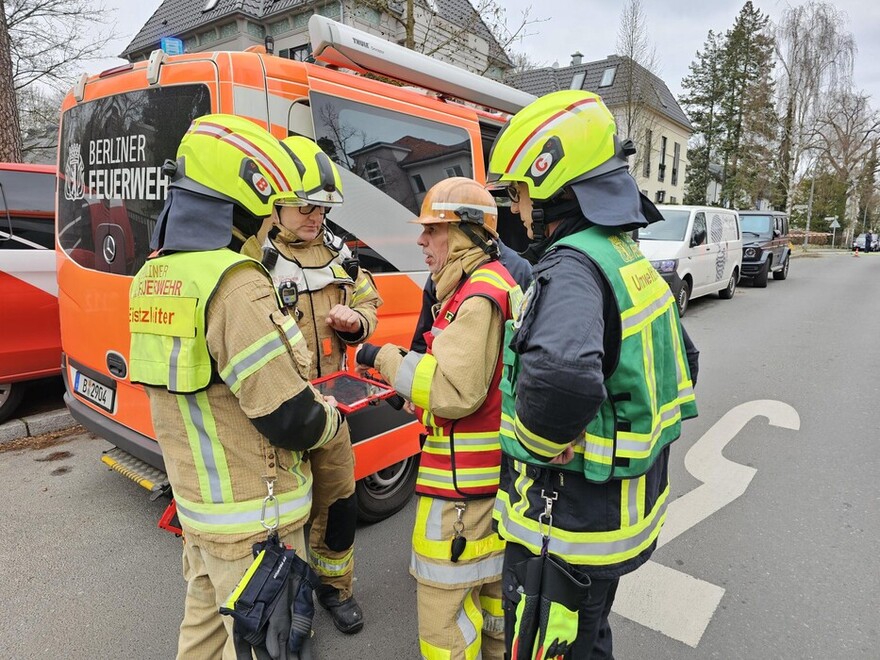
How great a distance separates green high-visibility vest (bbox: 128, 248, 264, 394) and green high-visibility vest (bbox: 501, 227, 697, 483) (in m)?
0.85

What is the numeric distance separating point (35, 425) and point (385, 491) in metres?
3.27

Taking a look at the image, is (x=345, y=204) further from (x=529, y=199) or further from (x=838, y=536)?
(x=838, y=536)

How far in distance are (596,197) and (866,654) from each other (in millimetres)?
2480

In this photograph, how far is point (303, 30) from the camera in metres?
19.2

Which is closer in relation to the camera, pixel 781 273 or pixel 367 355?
pixel 367 355

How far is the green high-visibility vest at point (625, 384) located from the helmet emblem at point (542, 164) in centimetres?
20

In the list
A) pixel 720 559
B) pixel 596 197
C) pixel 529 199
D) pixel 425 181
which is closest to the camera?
pixel 596 197

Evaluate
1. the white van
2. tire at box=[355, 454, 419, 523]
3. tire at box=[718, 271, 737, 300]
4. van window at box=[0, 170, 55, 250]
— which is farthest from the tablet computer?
tire at box=[718, 271, 737, 300]

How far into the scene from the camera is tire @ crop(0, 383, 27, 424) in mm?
4625

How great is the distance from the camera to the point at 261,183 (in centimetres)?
168

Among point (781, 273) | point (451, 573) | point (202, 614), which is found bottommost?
point (202, 614)

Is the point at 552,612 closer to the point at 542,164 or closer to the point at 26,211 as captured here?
the point at 542,164

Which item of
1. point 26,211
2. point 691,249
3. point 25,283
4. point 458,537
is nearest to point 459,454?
point 458,537

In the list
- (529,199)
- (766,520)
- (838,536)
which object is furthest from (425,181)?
(838,536)
